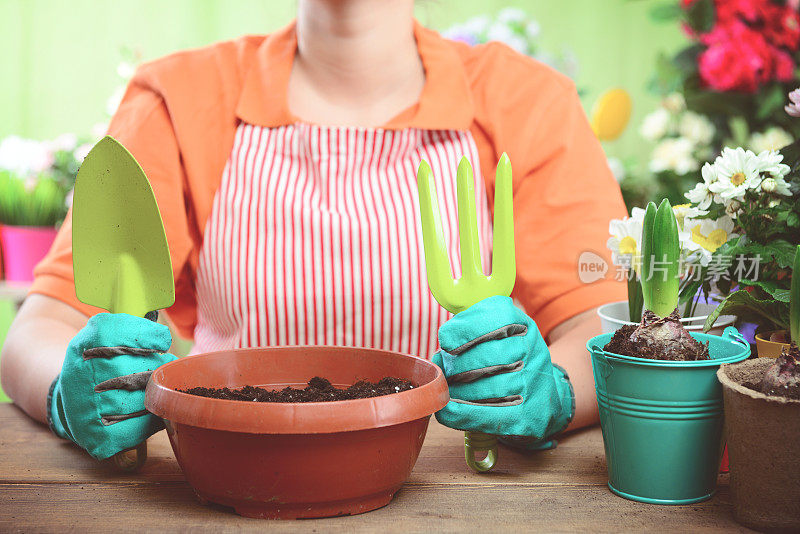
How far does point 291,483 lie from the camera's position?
62 cm

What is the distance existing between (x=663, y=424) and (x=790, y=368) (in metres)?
0.11

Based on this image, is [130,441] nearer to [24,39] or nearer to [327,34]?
[327,34]

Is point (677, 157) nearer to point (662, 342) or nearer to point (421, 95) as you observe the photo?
point (421, 95)

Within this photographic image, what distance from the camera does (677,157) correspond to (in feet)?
8.01

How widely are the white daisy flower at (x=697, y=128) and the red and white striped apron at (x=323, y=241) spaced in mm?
1492

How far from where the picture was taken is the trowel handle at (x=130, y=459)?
75cm

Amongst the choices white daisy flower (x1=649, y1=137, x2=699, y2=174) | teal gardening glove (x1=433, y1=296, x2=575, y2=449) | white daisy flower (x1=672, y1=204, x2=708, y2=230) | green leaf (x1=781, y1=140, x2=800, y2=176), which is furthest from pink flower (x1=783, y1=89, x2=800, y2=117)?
white daisy flower (x1=649, y1=137, x2=699, y2=174)

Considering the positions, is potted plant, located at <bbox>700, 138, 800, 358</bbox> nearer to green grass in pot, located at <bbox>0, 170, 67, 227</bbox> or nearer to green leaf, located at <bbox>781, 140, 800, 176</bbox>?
green leaf, located at <bbox>781, 140, 800, 176</bbox>

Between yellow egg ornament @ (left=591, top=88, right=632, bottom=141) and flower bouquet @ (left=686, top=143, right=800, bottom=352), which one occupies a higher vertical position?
flower bouquet @ (left=686, top=143, right=800, bottom=352)

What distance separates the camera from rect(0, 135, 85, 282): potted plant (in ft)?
7.28

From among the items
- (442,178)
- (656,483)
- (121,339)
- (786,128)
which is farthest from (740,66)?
(121,339)

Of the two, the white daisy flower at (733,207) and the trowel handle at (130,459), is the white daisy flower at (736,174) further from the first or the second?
the trowel handle at (130,459)

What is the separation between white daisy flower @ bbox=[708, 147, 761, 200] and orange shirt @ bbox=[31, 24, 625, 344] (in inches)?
13.7

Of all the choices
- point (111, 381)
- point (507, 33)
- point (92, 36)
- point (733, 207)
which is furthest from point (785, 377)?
point (92, 36)
